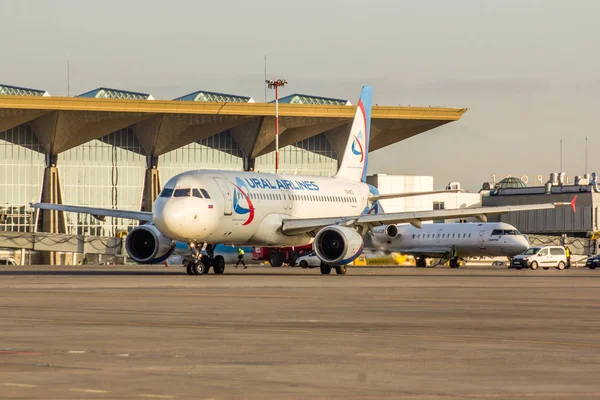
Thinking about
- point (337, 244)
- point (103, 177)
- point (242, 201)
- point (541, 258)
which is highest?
point (103, 177)

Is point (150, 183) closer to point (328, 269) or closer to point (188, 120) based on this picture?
point (188, 120)

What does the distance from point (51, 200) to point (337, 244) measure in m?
65.2

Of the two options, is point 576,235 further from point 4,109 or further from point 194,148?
point 4,109

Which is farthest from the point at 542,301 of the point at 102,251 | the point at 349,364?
the point at 102,251

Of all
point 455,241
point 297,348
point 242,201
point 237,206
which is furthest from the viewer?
point 455,241

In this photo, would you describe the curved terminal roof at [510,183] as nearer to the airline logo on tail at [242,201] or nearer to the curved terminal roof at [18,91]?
the curved terminal roof at [18,91]

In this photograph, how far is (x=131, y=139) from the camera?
364 ft

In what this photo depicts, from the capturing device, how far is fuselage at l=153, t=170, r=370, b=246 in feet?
138

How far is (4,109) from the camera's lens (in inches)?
3883

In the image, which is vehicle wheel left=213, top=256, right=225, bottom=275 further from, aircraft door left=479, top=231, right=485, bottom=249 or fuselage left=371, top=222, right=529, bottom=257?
aircraft door left=479, top=231, right=485, bottom=249

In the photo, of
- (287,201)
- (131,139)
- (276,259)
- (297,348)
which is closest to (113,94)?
(131,139)

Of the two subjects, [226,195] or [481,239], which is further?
A: [481,239]

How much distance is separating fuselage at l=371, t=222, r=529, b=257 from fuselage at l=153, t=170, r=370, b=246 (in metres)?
25.5

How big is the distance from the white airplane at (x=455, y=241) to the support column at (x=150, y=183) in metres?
30.3
